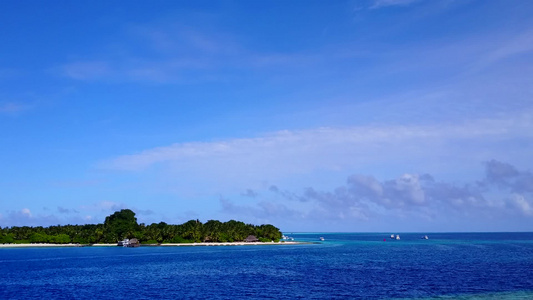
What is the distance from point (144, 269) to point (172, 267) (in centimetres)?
727

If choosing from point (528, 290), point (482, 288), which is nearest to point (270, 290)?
point (482, 288)

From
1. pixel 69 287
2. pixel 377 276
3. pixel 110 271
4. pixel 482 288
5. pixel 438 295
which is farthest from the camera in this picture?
pixel 110 271

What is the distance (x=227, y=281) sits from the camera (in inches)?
3521

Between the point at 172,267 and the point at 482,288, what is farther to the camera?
the point at 172,267

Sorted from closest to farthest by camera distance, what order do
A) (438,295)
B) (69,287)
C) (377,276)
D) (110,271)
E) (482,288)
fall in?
(438,295) → (482,288) → (69,287) → (377,276) → (110,271)

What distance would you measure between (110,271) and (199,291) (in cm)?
4640

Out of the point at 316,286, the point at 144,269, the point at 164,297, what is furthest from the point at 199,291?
the point at 144,269

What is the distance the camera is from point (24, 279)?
9950 centimetres

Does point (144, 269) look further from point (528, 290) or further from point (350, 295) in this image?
point (528, 290)

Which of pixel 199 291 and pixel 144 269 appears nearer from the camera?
pixel 199 291

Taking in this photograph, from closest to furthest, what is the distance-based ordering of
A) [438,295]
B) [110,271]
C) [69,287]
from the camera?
[438,295] → [69,287] → [110,271]

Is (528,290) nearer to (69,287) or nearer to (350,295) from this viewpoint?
(350,295)

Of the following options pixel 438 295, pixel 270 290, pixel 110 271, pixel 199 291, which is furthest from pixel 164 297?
pixel 110 271

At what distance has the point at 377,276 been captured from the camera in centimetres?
9425
